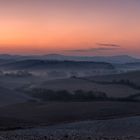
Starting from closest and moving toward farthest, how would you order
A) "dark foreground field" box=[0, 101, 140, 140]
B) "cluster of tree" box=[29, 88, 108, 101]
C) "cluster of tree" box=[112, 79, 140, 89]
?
"dark foreground field" box=[0, 101, 140, 140], "cluster of tree" box=[29, 88, 108, 101], "cluster of tree" box=[112, 79, 140, 89]

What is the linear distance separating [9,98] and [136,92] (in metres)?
16.4

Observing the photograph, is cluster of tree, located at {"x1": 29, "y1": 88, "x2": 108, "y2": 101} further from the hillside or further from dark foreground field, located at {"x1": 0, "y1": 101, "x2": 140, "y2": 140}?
dark foreground field, located at {"x1": 0, "y1": 101, "x2": 140, "y2": 140}

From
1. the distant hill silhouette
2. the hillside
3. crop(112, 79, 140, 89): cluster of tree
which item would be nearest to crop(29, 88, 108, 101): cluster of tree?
the hillside

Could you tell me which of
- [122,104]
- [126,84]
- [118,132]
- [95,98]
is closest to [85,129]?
[118,132]

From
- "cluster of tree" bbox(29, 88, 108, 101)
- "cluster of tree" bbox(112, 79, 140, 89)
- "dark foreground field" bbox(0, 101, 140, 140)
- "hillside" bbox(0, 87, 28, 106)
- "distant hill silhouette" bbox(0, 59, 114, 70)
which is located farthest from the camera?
"distant hill silhouette" bbox(0, 59, 114, 70)

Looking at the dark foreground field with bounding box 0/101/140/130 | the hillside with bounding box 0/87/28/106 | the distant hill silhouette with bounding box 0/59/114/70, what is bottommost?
the distant hill silhouette with bounding box 0/59/114/70

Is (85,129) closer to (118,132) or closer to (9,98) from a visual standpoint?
(118,132)

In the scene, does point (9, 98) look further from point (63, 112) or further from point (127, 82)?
point (127, 82)

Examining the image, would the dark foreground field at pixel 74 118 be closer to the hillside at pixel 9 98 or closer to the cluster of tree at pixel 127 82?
the hillside at pixel 9 98

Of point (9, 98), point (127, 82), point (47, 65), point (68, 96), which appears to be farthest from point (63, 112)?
point (47, 65)

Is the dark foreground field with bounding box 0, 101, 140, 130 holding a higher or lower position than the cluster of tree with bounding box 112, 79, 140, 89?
higher

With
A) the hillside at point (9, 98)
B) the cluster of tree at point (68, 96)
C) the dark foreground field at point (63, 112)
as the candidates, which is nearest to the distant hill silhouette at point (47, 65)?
the cluster of tree at point (68, 96)

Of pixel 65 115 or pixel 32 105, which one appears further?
pixel 32 105

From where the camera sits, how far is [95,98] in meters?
57.8
